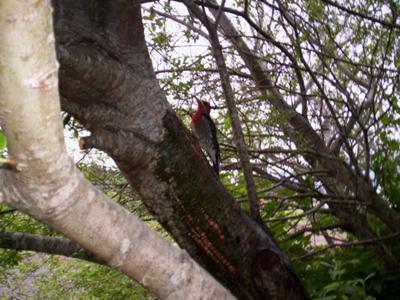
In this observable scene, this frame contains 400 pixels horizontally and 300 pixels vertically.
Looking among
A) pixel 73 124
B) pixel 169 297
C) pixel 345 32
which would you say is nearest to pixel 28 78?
pixel 169 297

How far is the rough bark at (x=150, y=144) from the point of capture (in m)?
1.72

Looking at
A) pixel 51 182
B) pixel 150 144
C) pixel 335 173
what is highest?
pixel 335 173

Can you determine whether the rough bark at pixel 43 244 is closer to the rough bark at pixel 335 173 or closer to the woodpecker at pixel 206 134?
the woodpecker at pixel 206 134

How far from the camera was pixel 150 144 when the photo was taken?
186 cm

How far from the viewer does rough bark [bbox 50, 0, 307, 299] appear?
1.72 metres

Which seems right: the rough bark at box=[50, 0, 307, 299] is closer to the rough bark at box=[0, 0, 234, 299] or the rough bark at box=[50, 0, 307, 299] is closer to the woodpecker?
the rough bark at box=[0, 0, 234, 299]

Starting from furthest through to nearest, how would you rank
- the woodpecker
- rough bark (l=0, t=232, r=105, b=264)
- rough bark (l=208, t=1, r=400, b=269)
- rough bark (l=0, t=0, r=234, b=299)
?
rough bark (l=208, t=1, r=400, b=269) → the woodpecker → rough bark (l=0, t=232, r=105, b=264) → rough bark (l=0, t=0, r=234, b=299)

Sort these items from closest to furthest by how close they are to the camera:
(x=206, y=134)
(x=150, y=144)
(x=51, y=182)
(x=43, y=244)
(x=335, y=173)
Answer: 1. (x=51, y=182)
2. (x=150, y=144)
3. (x=43, y=244)
4. (x=206, y=134)
5. (x=335, y=173)

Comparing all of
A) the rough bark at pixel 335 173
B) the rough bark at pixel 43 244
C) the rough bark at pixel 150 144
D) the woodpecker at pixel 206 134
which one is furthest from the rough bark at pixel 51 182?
the rough bark at pixel 335 173

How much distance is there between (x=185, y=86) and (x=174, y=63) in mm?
230

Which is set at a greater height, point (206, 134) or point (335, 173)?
point (206, 134)

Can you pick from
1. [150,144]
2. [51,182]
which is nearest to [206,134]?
[150,144]

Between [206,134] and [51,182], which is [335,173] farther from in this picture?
[51,182]

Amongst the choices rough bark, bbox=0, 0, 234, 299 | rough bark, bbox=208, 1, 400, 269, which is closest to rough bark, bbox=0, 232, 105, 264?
rough bark, bbox=0, 0, 234, 299
